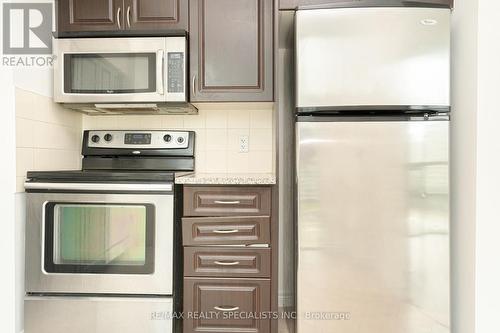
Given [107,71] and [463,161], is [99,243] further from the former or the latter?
[463,161]

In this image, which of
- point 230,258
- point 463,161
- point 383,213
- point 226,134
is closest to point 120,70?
point 226,134

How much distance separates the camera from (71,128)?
222cm

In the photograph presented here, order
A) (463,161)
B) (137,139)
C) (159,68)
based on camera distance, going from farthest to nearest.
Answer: (137,139), (159,68), (463,161)

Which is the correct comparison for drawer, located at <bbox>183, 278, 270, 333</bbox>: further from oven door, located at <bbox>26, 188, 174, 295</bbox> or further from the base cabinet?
oven door, located at <bbox>26, 188, 174, 295</bbox>

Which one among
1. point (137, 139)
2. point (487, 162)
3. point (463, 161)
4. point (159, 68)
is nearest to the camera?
point (487, 162)

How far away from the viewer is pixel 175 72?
1.92 meters

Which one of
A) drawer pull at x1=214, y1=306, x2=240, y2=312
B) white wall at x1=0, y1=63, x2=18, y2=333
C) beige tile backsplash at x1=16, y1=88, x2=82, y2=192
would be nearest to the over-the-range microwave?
beige tile backsplash at x1=16, y1=88, x2=82, y2=192

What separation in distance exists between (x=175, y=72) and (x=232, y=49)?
331 mm

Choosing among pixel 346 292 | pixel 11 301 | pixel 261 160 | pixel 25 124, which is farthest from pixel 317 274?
pixel 25 124

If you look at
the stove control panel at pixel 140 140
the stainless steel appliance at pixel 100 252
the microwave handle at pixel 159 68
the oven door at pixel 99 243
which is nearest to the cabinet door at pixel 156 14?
the microwave handle at pixel 159 68

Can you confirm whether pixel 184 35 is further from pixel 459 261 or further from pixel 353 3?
pixel 459 261

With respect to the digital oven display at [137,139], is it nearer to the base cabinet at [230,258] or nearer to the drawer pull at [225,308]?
the base cabinet at [230,258]

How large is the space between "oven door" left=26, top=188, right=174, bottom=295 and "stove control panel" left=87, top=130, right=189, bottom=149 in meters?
0.57

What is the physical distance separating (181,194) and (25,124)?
0.86 metres
